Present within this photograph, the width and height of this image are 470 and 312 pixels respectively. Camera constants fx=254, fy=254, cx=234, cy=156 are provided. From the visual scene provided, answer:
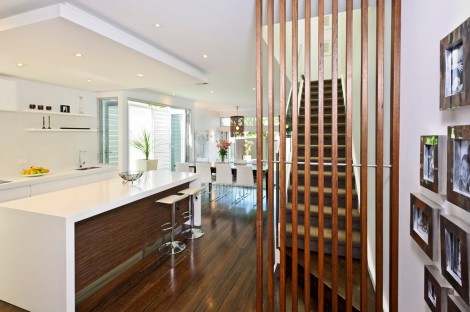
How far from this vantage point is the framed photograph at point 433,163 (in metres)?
1.03

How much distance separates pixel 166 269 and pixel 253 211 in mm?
2607

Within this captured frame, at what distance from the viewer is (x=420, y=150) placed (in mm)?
1242

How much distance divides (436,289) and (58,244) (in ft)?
8.07

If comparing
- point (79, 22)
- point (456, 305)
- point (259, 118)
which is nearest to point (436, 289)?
point (456, 305)

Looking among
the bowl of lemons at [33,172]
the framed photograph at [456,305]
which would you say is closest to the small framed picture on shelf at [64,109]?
the bowl of lemons at [33,172]

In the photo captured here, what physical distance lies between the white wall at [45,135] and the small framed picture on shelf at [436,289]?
222 inches

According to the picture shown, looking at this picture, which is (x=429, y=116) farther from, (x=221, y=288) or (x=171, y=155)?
(x=171, y=155)

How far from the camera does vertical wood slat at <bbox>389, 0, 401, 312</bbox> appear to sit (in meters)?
1.55

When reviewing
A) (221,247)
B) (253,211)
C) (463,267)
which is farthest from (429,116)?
(253,211)

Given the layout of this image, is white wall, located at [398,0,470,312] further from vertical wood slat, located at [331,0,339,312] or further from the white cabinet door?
the white cabinet door

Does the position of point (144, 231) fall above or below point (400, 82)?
below

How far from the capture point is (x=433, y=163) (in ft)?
3.58

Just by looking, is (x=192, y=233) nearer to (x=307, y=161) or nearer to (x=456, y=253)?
(x=307, y=161)

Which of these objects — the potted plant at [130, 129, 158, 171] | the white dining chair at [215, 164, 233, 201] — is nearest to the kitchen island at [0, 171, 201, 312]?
the white dining chair at [215, 164, 233, 201]
